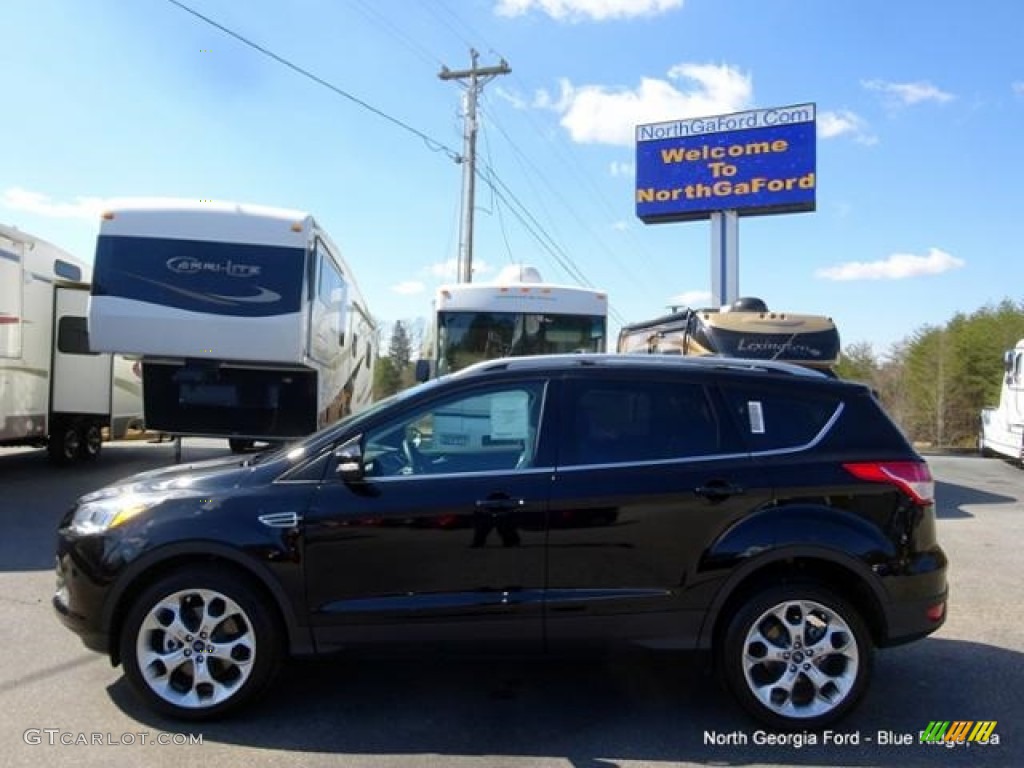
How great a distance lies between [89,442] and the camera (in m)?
15.1

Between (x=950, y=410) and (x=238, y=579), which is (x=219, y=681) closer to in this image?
(x=238, y=579)

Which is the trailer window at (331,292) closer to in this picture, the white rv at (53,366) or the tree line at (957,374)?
the white rv at (53,366)

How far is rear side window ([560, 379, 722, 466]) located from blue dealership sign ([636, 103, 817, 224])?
2311 centimetres

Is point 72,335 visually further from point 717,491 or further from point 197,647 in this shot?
point 717,491

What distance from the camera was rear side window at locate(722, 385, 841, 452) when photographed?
14.1 feet

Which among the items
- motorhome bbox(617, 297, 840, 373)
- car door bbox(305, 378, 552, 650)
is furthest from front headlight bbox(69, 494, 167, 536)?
motorhome bbox(617, 297, 840, 373)

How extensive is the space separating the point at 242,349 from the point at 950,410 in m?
34.8

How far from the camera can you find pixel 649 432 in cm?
431

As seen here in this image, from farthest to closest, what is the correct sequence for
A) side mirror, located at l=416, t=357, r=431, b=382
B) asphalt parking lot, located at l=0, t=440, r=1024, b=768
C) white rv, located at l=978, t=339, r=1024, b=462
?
1. white rv, located at l=978, t=339, r=1024, b=462
2. side mirror, located at l=416, t=357, r=431, b=382
3. asphalt parking lot, located at l=0, t=440, r=1024, b=768

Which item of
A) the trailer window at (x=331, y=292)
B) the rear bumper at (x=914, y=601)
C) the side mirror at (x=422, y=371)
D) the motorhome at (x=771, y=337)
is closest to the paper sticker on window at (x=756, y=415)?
the rear bumper at (x=914, y=601)

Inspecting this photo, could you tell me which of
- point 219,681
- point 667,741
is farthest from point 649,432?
point 219,681

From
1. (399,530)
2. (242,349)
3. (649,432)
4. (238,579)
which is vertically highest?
(242,349)

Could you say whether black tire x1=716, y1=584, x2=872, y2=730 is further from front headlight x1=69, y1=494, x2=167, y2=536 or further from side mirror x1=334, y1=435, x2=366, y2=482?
front headlight x1=69, y1=494, x2=167, y2=536

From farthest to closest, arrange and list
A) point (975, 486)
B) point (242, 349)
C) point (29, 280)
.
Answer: point (975, 486) < point (29, 280) < point (242, 349)
